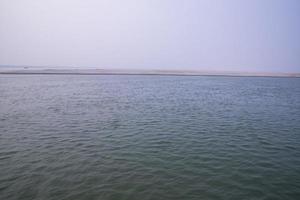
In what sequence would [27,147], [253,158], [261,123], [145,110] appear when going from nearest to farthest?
[253,158], [27,147], [261,123], [145,110]

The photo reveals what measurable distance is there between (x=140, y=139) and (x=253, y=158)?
8515mm

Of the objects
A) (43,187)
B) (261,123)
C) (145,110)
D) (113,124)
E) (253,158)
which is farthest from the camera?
(145,110)

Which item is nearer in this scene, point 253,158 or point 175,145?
point 253,158

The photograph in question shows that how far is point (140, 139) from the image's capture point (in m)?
18.1

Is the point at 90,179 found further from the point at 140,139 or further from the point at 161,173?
the point at 140,139

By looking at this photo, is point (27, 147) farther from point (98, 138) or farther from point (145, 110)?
point (145, 110)

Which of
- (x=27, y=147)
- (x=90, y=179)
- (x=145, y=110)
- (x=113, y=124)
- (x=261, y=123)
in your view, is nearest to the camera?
(x=90, y=179)

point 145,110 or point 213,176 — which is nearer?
point 213,176

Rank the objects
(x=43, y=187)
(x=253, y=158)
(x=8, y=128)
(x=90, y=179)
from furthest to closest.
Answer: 1. (x=8, y=128)
2. (x=253, y=158)
3. (x=90, y=179)
4. (x=43, y=187)

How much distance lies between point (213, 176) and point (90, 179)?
21.8 feet

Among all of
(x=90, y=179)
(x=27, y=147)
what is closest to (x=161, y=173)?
(x=90, y=179)

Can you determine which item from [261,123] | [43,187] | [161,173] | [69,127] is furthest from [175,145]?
[261,123]

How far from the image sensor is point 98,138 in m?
18.2

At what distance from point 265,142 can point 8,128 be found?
2303 centimetres
